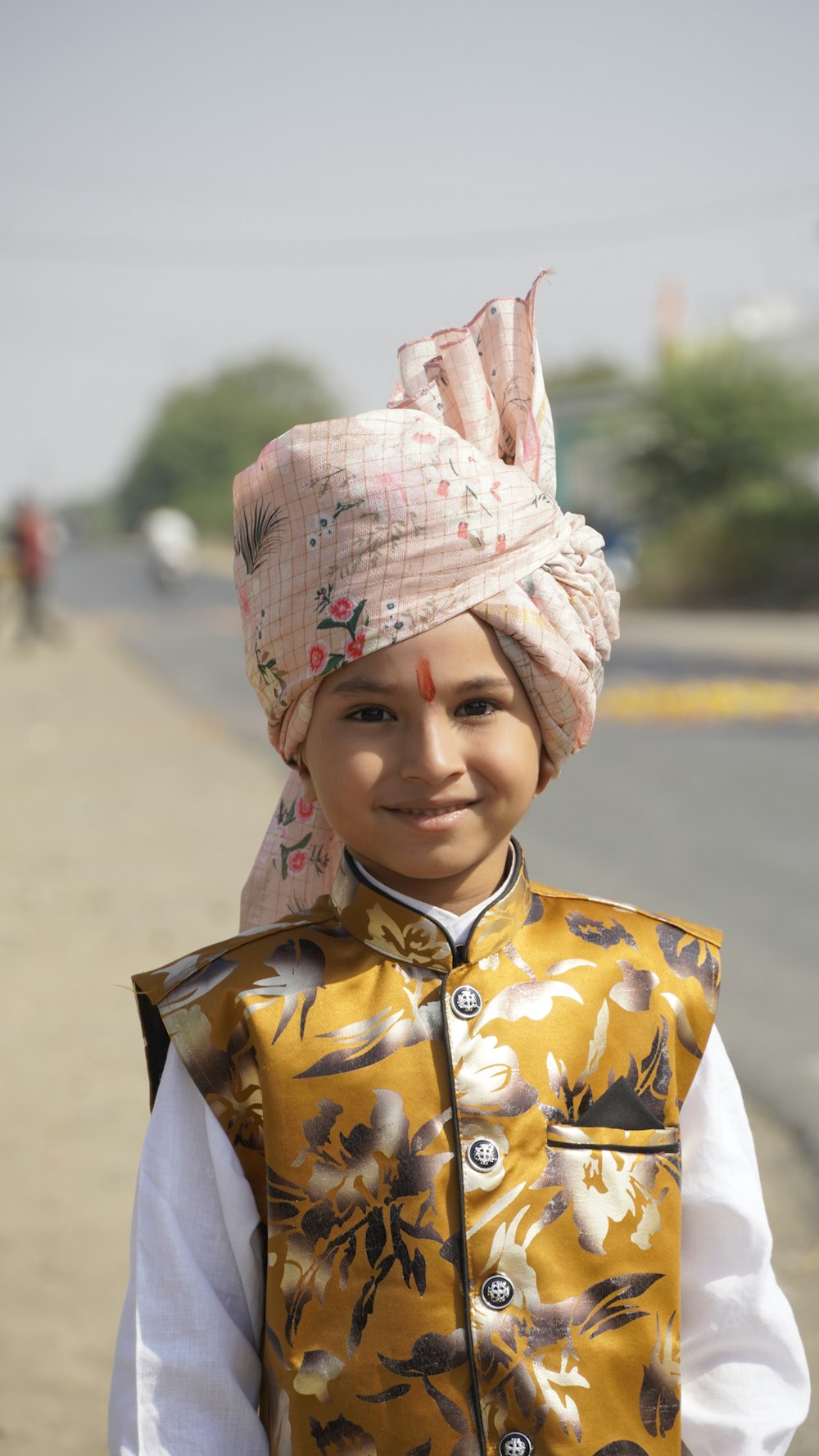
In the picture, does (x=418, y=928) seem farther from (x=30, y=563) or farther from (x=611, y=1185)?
(x=30, y=563)

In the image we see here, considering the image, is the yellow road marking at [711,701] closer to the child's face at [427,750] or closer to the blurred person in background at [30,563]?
the blurred person in background at [30,563]

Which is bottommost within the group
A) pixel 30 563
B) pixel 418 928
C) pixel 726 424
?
pixel 30 563

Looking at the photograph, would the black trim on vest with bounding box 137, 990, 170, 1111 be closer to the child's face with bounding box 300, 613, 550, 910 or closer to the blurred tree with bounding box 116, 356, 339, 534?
the child's face with bounding box 300, 613, 550, 910

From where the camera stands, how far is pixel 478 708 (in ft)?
5.48

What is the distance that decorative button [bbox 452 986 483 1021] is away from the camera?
5.44 feet

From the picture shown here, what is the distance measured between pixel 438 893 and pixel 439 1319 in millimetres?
473

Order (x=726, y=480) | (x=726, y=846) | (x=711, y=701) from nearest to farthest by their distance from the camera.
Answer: (x=726, y=846), (x=711, y=701), (x=726, y=480)

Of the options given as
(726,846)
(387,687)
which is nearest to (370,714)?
(387,687)

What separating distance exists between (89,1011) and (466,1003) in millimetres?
3749

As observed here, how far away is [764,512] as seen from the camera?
25.0 meters

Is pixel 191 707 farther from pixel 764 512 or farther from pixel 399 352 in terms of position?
pixel 764 512

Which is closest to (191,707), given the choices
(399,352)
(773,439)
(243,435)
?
(399,352)

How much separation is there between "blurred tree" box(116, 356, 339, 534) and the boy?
293 feet

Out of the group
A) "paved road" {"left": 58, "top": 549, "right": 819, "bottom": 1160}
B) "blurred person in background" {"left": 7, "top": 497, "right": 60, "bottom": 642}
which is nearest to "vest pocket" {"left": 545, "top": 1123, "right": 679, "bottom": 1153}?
"paved road" {"left": 58, "top": 549, "right": 819, "bottom": 1160}
